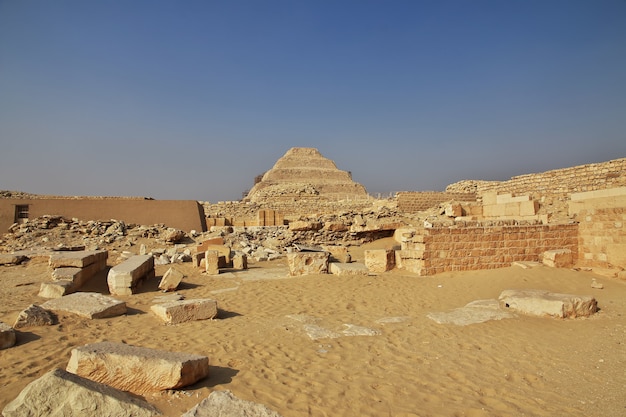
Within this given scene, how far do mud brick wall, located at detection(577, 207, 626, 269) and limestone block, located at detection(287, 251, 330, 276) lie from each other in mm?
6047

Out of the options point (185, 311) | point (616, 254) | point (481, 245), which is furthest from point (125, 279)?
point (616, 254)

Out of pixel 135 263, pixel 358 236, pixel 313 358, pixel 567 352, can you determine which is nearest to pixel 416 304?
pixel 567 352

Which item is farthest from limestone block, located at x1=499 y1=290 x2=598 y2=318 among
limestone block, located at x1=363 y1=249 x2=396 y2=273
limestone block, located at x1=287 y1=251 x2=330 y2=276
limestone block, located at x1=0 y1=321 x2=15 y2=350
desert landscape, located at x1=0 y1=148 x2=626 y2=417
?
limestone block, located at x1=0 y1=321 x2=15 y2=350

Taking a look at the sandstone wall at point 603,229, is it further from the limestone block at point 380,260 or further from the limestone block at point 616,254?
the limestone block at point 380,260

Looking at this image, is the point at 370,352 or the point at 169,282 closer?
the point at 370,352

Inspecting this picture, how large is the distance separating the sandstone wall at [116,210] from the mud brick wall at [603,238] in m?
15.4

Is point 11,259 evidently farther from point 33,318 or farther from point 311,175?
point 311,175

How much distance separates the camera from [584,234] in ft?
29.1

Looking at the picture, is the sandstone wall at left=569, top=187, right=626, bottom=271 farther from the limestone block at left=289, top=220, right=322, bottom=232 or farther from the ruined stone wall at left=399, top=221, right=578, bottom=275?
the limestone block at left=289, top=220, right=322, bottom=232

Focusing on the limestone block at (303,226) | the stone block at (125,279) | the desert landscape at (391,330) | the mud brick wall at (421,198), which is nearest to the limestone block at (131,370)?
the desert landscape at (391,330)

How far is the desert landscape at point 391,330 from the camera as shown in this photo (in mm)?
3020

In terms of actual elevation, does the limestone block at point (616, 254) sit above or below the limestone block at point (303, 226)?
below

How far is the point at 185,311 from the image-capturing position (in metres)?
5.12

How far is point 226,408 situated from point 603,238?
30.5 ft
